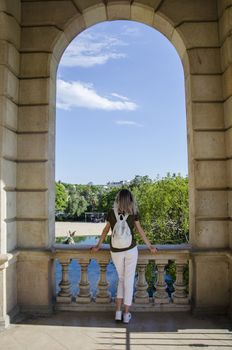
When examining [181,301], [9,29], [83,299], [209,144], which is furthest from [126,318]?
[9,29]

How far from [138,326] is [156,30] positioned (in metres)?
4.79

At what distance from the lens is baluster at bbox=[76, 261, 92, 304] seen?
4.89 metres

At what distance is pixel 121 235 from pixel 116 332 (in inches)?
49.4

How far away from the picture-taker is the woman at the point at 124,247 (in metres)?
4.26

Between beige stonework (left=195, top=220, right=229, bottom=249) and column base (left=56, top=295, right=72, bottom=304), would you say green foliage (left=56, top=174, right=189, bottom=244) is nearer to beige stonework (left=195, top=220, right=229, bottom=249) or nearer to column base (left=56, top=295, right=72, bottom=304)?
beige stonework (left=195, top=220, right=229, bottom=249)

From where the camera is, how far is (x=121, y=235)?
423cm

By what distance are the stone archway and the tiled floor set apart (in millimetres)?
387

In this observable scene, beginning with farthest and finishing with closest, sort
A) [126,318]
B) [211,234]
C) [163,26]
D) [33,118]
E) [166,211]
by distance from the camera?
[166,211] → [163,26] → [33,118] → [211,234] → [126,318]

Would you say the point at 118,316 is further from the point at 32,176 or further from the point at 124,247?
the point at 32,176

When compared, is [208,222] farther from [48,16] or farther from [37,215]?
[48,16]

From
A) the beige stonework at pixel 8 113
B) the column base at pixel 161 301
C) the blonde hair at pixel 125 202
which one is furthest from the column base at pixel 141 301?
the beige stonework at pixel 8 113

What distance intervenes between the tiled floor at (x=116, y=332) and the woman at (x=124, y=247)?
0.98 feet

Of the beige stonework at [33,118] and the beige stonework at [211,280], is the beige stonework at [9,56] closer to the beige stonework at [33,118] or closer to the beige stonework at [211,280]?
the beige stonework at [33,118]

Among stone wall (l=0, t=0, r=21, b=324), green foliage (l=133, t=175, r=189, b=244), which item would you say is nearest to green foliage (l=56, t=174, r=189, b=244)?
green foliage (l=133, t=175, r=189, b=244)
